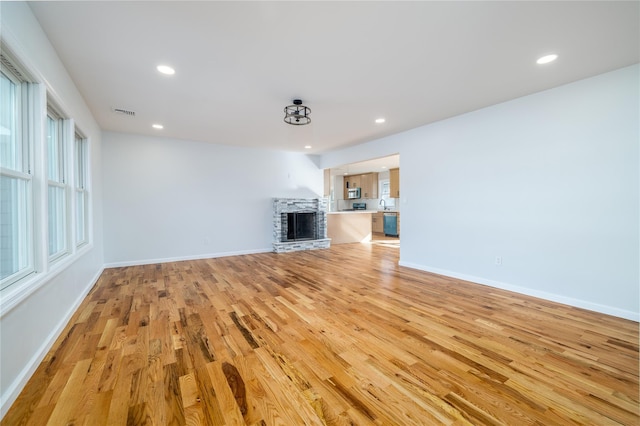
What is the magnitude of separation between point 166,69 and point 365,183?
892cm

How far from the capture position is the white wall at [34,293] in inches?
59.6

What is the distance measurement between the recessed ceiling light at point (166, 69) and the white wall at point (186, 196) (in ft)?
9.87

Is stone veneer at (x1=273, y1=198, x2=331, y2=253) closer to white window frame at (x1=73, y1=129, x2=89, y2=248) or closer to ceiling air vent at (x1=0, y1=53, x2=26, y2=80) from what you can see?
white window frame at (x1=73, y1=129, x2=89, y2=248)

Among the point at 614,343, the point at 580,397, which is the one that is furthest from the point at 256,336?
the point at 614,343

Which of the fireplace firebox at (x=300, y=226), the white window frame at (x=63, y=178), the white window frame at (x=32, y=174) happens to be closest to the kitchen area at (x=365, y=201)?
the fireplace firebox at (x=300, y=226)

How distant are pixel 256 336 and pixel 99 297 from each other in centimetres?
241

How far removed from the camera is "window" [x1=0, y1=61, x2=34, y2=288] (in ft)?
5.64

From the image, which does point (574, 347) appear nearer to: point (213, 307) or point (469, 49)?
point (469, 49)

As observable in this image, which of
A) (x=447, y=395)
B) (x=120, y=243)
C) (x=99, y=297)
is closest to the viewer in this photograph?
(x=447, y=395)

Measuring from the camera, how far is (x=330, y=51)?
238 centimetres

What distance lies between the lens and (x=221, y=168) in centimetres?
593

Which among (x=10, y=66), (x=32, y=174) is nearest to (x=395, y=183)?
(x=32, y=174)

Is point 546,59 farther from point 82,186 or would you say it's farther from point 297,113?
point 82,186

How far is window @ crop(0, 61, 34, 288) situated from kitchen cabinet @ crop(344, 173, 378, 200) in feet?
31.8
